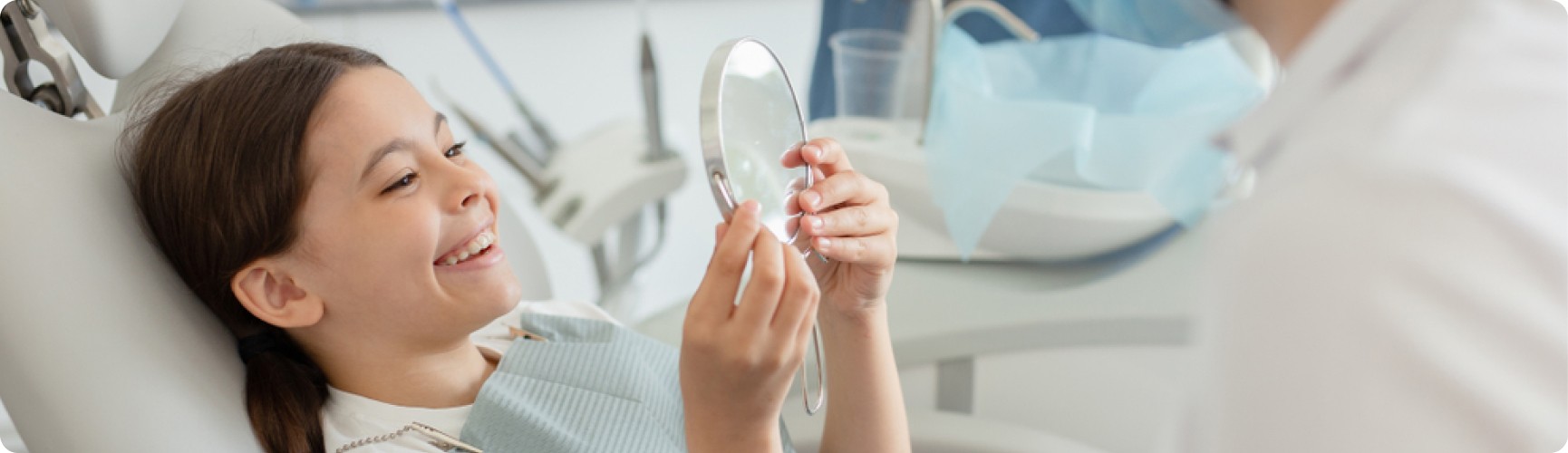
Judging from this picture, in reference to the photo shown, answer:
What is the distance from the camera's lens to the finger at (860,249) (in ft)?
2.53

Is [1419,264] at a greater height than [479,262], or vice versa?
[1419,264]

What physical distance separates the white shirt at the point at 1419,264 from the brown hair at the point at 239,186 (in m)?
0.68

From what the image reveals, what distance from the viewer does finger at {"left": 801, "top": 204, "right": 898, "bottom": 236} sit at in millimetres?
769

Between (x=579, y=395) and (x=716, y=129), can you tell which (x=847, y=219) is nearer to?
(x=716, y=129)

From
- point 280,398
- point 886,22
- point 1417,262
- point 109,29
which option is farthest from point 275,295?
point 886,22

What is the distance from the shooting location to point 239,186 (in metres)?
0.84

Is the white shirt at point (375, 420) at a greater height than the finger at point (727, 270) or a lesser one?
lesser

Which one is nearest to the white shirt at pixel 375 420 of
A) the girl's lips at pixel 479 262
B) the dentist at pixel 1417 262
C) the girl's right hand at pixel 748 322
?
the girl's lips at pixel 479 262

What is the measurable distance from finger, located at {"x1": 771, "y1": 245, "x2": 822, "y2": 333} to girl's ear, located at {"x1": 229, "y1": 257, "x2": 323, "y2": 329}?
17.4 inches

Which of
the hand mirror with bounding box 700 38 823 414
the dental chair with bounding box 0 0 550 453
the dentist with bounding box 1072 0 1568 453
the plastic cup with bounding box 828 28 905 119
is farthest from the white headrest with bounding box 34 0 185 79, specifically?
the plastic cup with bounding box 828 28 905 119

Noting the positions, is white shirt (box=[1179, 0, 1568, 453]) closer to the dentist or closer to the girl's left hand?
the dentist

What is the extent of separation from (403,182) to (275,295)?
0.14 meters

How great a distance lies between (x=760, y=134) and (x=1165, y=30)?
0.47 metres

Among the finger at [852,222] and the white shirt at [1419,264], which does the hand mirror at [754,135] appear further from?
the white shirt at [1419,264]
